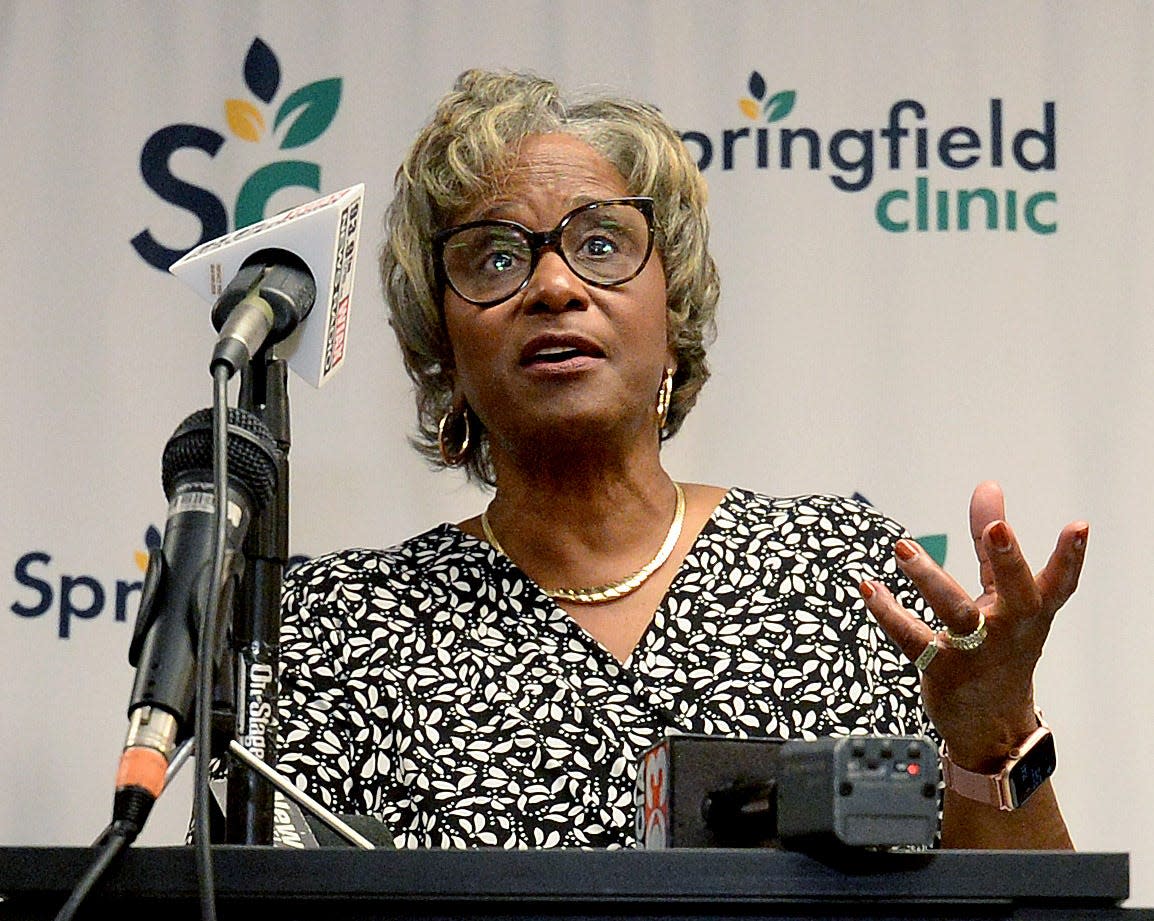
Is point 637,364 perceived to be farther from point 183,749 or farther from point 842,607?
point 183,749

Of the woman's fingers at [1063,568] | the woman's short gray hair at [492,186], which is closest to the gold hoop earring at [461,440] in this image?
the woman's short gray hair at [492,186]

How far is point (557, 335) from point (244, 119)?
40.5 inches

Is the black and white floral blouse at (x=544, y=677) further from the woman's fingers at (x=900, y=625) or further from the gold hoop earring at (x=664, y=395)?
the woman's fingers at (x=900, y=625)

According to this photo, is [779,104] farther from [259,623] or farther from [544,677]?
[259,623]

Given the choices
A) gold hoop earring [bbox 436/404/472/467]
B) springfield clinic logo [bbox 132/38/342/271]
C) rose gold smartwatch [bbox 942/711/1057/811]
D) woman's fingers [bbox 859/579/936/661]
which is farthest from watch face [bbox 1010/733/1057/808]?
springfield clinic logo [bbox 132/38/342/271]

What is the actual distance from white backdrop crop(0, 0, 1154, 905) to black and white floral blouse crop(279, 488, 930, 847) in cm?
58

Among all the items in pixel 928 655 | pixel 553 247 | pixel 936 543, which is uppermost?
pixel 553 247

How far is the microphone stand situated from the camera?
125 centimetres

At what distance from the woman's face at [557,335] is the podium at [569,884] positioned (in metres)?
1.03

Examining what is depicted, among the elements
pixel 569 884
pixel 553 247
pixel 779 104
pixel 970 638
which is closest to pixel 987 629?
pixel 970 638

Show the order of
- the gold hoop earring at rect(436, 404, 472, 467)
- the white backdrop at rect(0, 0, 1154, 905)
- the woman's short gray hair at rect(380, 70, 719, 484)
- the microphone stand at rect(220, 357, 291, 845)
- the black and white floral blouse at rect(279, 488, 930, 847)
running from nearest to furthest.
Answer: the microphone stand at rect(220, 357, 291, 845) → the black and white floral blouse at rect(279, 488, 930, 847) → the woman's short gray hair at rect(380, 70, 719, 484) → the gold hoop earring at rect(436, 404, 472, 467) → the white backdrop at rect(0, 0, 1154, 905)

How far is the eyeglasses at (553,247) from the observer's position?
2033 mm

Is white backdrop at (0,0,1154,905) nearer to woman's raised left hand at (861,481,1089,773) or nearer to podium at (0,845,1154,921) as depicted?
woman's raised left hand at (861,481,1089,773)

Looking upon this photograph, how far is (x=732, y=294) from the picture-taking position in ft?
8.99
